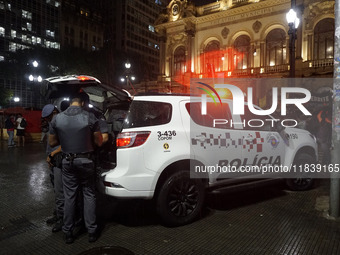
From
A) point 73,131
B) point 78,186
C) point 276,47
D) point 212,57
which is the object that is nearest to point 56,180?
point 78,186

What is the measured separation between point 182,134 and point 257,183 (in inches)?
68.8

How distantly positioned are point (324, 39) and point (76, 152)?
88.2 feet

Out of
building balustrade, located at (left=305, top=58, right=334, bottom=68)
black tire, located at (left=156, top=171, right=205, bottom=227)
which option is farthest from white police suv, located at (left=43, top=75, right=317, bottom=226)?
building balustrade, located at (left=305, top=58, right=334, bottom=68)

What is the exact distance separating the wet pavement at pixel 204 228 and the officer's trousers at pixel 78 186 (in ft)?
0.93

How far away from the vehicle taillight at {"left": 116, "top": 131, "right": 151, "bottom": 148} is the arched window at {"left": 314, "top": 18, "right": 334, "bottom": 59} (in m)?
25.6

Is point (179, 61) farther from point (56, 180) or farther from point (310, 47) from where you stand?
point (56, 180)

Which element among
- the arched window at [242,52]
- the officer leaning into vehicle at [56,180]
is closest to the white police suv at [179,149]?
the officer leaning into vehicle at [56,180]

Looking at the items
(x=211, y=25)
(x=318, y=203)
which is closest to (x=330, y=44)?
(x=211, y=25)

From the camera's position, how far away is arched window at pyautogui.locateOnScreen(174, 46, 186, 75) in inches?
1304

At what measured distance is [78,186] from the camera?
353 centimetres

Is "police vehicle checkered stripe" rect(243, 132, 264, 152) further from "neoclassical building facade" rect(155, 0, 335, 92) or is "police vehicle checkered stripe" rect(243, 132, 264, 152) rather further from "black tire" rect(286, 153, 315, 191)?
"neoclassical building facade" rect(155, 0, 335, 92)

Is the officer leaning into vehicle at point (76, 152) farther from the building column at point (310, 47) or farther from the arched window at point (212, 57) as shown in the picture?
the arched window at point (212, 57)

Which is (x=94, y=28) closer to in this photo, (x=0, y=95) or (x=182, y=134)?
(x=0, y=95)

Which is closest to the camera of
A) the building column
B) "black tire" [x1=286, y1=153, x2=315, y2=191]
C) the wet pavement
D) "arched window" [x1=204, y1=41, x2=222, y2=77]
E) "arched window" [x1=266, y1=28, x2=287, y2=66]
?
the wet pavement
